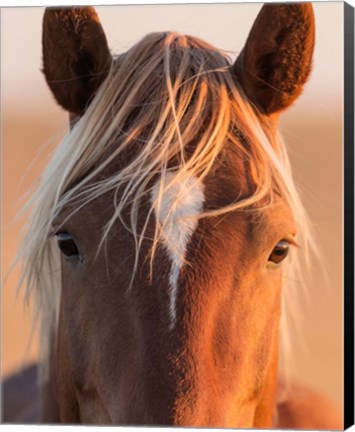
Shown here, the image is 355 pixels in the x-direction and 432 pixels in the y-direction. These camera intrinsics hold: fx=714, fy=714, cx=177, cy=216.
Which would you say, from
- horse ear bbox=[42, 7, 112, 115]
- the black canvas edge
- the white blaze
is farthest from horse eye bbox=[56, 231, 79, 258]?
the black canvas edge

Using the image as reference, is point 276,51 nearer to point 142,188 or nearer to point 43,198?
point 142,188

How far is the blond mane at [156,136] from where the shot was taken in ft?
4.71

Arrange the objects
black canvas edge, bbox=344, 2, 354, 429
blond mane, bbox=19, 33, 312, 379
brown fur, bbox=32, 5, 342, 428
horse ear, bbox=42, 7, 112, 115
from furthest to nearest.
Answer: black canvas edge, bbox=344, 2, 354, 429, horse ear, bbox=42, 7, 112, 115, blond mane, bbox=19, 33, 312, 379, brown fur, bbox=32, 5, 342, 428

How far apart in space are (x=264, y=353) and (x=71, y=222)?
1.57 feet

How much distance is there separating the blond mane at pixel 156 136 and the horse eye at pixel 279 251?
0.33 ft

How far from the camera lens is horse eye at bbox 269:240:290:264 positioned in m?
1.45

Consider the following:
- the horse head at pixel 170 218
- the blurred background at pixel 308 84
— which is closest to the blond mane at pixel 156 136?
the horse head at pixel 170 218

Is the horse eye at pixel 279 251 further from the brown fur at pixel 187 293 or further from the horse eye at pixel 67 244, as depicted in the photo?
the horse eye at pixel 67 244

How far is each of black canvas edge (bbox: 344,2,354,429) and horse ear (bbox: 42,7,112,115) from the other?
0.66m

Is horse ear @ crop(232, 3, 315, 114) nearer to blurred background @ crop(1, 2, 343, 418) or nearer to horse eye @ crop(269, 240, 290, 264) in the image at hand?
blurred background @ crop(1, 2, 343, 418)

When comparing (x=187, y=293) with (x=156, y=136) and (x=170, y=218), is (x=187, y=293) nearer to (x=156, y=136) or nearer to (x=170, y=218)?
(x=170, y=218)

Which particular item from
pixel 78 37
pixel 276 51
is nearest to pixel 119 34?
pixel 78 37

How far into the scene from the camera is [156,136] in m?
1.47

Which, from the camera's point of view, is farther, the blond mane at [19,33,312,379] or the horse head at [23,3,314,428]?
the blond mane at [19,33,312,379]
